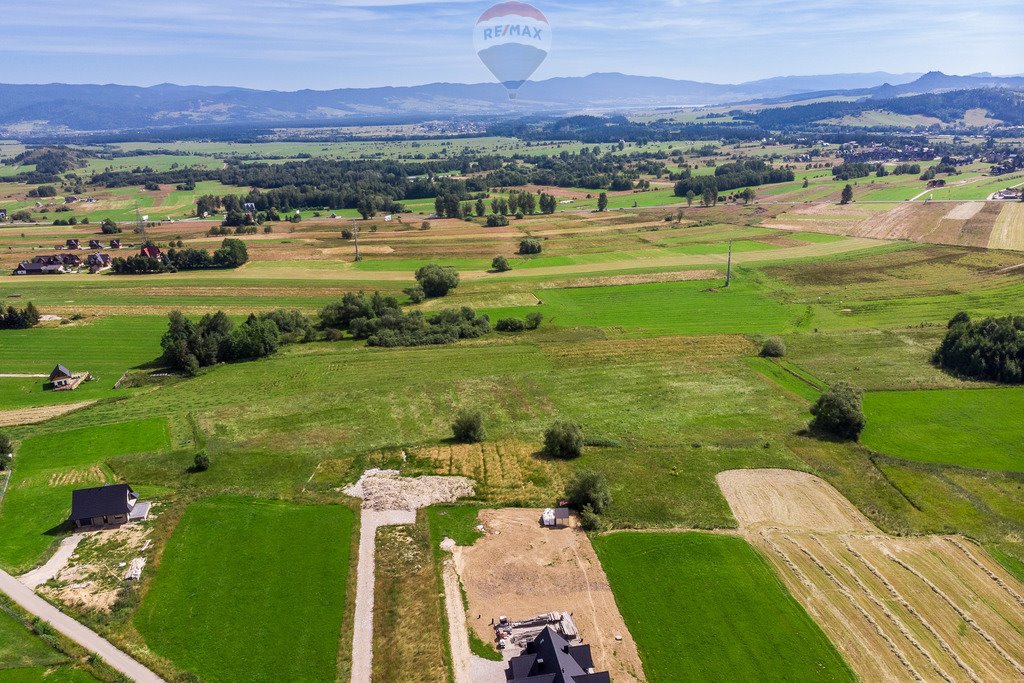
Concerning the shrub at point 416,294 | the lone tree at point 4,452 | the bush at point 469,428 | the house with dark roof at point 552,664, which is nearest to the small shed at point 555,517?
the bush at point 469,428

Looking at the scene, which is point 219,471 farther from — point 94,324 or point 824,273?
point 824,273

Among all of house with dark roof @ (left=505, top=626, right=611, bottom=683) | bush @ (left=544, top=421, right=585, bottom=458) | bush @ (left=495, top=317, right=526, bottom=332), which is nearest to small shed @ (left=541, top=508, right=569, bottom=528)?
bush @ (left=544, top=421, right=585, bottom=458)

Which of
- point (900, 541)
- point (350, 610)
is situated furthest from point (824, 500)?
point (350, 610)

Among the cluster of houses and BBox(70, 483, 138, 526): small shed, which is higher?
the cluster of houses

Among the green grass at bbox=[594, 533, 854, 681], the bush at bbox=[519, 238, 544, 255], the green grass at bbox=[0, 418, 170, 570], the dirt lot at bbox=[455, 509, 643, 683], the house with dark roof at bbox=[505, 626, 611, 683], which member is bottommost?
the dirt lot at bbox=[455, 509, 643, 683]

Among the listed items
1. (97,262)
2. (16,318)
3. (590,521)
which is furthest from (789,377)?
(97,262)

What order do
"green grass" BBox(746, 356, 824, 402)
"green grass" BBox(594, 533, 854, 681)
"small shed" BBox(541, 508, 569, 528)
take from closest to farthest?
"green grass" BBox(594, 533, 854, 681), "small shed" BBox(541, 508, 569, 528), "green grass" BBox(746, 356, 824, 402)

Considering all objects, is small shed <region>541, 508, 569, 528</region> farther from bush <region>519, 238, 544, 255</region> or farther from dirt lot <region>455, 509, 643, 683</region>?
bush <region>519, 238, 544, 255</region>
